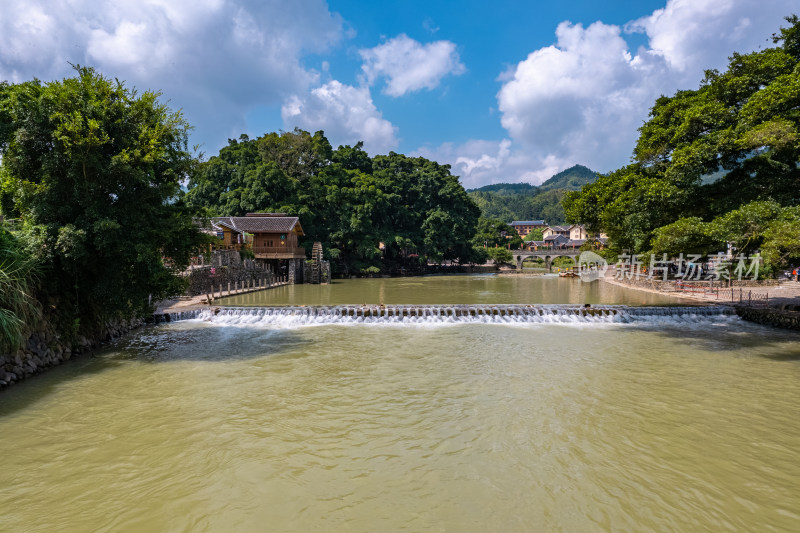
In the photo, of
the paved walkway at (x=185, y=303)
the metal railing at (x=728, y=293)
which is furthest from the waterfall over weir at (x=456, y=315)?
the metal railing at (x=728, y=293)

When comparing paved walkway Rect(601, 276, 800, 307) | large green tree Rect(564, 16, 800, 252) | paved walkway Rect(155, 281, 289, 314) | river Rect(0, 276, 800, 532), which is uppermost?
large green tree Rect(564, 16, 800, 252)

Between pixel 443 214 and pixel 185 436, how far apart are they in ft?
167

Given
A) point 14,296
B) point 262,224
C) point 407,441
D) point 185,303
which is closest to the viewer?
point 407,441

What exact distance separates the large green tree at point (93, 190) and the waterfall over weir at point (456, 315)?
20.9 ft

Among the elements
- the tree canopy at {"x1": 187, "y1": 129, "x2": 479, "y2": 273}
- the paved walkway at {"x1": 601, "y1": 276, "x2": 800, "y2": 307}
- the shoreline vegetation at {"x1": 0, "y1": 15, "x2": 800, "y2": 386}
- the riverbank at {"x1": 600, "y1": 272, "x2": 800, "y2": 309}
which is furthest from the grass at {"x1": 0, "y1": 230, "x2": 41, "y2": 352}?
the tree canopy at {"x1": 187, "y1": 129, "x2": 479, "y2": 273}

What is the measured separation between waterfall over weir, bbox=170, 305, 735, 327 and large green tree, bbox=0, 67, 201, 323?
20.9 feet

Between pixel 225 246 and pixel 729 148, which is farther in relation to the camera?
pixel 225 246

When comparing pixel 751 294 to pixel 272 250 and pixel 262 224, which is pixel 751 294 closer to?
pixel 272 250

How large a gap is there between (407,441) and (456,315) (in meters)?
12.7

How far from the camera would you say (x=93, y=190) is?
12.4 metres

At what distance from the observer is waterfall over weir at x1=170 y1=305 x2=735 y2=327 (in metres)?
19.8

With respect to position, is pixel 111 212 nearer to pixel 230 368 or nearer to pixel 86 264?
pixel 86 264
